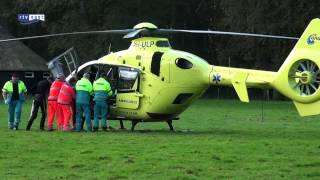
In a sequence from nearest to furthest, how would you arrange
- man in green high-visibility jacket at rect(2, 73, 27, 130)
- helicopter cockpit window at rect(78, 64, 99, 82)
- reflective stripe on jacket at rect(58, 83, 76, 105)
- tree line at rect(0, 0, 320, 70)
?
reflective stripe on jacket at rect(58, 83, 76, 105) → man in green high-visibility jacket at rect(2, 73, 27, 130) → helicopter cockpit window at rect(78, 64, 99, 82) → tree line at rect(0, 0, 320, 70)

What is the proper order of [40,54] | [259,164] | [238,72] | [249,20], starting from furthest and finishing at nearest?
[40,54] → [249,20] → [238,72] → [259,164]

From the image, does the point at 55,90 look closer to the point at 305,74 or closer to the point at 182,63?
the point at 182,63

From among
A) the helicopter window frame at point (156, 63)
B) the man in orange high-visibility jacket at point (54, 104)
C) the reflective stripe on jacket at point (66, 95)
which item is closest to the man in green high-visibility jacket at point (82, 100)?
the reflective stripe on jacket at point (66, 95)

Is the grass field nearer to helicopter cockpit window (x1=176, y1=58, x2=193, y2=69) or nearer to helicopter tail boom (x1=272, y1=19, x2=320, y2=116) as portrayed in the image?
helicopter tail boom (x1=272, y1=19, x2=320, y2=116)

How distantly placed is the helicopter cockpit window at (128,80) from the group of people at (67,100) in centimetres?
49

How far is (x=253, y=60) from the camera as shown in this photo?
5269 centimetres

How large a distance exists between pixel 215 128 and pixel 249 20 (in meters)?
24.5

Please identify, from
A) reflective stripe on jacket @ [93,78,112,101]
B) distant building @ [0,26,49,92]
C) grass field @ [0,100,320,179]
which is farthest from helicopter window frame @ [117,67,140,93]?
distant building @ [0,26,49,92]

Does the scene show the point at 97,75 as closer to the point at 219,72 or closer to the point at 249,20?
the point at 219,72

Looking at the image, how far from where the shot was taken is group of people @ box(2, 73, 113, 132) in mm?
21734

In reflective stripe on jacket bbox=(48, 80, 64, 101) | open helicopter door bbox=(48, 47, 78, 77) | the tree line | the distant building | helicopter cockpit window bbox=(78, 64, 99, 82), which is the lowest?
reflective stripe on jacket bbox=(48, 80, 64, 101)

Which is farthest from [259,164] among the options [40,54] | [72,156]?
[40,54]

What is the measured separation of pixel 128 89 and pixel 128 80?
11.8 inches

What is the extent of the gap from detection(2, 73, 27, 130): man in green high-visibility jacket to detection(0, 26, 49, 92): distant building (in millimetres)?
37509
